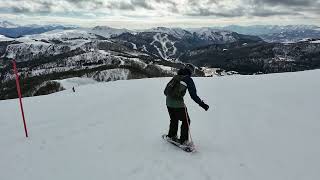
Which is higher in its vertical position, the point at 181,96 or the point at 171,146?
the point at 181,96

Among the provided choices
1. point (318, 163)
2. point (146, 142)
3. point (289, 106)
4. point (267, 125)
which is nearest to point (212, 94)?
point (289, 106)

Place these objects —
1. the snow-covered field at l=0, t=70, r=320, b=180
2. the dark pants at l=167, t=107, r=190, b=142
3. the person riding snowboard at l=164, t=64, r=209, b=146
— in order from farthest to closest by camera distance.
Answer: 1. the dark pants at l=167, t=107, r=190, b=142
2. the person riding snowboard at l=164, t=64, r=209, b=146
3. the snow-covered field at l=0, t=70, r=320, b=180

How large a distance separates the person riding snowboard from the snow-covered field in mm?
701

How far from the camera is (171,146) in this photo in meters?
11.8

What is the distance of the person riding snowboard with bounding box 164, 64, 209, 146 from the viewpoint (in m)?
10.9

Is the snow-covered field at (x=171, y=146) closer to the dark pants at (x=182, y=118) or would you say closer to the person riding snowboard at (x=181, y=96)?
the dark pants at (x=182, y=118)

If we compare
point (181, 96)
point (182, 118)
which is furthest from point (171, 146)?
point (181, 96)

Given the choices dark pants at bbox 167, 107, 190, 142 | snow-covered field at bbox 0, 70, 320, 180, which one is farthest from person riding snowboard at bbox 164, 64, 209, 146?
snow-covered field at bbox 0, 70, 320, 180

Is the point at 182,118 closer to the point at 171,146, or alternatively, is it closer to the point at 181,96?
the point at 181,96

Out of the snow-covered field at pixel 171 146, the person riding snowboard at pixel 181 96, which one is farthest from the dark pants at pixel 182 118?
the snow-covered field at pixel 171 146

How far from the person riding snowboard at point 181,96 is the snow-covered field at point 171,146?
2.30 feet

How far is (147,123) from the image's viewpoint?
1559cm

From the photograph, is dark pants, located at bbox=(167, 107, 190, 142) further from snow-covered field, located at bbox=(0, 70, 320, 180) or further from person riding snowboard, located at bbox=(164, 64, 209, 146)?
snow-covered field, located at bbox=(0, 70, 320, 180)

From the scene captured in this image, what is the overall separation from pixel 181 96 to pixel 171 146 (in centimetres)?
178
